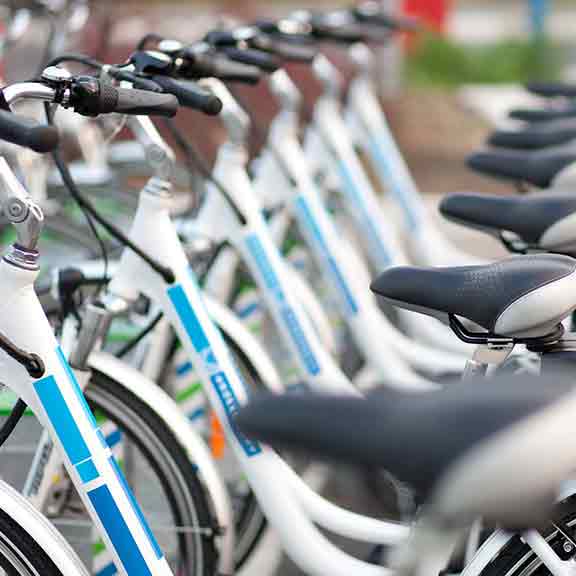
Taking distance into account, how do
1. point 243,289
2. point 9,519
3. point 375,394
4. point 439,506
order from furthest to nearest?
point 243,289
point 9,519
point 375,394
point 439,506

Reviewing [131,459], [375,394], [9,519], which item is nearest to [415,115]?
[131,459]

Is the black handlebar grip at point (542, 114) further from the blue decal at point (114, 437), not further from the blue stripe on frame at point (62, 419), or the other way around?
the blue stripe on frame at point (62, 419)

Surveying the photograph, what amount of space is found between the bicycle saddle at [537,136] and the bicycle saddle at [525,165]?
19.6 inches

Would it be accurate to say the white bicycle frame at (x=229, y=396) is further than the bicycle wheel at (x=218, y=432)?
No

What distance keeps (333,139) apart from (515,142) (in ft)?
1.97

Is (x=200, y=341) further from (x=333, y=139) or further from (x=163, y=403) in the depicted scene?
(x=333, y=139)

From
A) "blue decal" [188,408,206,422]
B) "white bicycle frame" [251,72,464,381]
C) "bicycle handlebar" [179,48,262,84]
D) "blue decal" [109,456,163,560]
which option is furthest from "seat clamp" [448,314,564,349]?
"white bicycle frame" [251,72,464,381]

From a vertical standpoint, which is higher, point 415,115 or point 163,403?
point 415,115

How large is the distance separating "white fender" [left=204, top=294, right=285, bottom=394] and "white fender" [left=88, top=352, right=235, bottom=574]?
381mm

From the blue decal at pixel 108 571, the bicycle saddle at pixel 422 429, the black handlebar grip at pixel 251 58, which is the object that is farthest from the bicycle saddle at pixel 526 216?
the bicycle saddle at pixel 422 429

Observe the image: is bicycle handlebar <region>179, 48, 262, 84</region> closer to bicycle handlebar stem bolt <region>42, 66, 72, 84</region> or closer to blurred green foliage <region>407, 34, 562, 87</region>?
bicycle handlebar stem bolt <region>42, 66, 72, 84</region>

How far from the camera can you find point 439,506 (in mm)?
1309

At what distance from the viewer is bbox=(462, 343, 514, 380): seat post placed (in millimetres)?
2285

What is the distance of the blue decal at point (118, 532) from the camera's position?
2.23 metres
